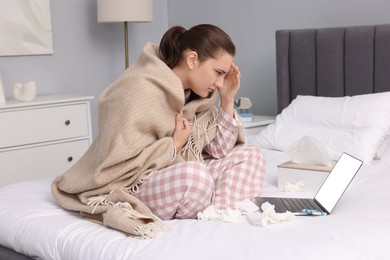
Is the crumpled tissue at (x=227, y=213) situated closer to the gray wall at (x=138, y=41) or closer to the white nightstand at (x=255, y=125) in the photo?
the white nightstand at (x=255, y=125)

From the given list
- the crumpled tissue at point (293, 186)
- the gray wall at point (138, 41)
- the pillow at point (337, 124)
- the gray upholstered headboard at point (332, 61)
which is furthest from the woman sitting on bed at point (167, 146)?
the gray wall at point (138, 41)

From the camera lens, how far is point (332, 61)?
11.2 feet

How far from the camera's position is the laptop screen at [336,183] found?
206cm

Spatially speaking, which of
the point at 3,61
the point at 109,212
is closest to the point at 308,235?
the point at 109,212

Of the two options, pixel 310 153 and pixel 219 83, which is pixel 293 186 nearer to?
pixel 310 153

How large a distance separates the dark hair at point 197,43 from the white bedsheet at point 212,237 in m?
0.61

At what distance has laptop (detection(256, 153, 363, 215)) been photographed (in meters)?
2.00

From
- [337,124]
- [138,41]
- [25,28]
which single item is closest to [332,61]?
[337,124]

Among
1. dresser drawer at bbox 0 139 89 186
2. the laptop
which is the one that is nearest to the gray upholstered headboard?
the laptop

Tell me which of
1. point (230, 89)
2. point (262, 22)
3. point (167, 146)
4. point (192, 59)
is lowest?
point (167, 146)

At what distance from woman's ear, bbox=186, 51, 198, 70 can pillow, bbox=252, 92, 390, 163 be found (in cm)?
89

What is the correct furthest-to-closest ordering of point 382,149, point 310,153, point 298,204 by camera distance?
point 382,149 < point 310,153 < point 298,204

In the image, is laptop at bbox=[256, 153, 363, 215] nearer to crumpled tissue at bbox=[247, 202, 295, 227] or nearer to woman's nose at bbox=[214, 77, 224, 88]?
crumpled tissue at bbox=[247, 202, 295, 227]

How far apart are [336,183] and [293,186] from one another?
234mm
